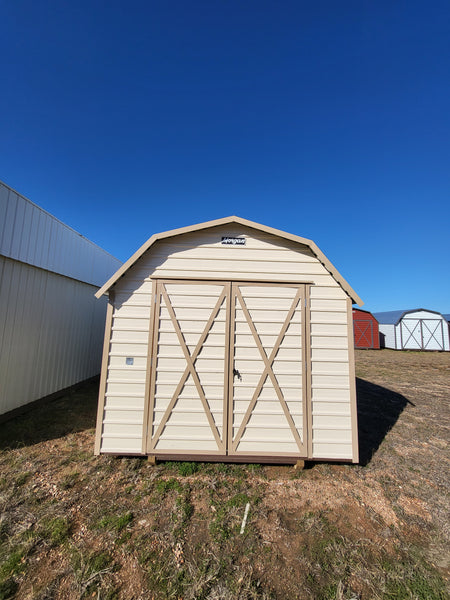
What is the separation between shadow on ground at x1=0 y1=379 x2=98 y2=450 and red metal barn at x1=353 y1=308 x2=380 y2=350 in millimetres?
23919

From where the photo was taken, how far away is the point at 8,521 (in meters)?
2.95

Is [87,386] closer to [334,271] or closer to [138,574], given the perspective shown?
[138,574]

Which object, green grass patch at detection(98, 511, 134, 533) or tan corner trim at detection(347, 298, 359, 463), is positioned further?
tan corner trim at detection(347, 298, 359, 463)

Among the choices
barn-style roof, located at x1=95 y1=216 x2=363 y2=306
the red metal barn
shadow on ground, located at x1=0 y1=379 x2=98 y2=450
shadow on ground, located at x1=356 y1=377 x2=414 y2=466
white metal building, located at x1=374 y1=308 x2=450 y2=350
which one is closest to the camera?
barn-style roof, located at x1=95 y1=216 x2=363 y2=306

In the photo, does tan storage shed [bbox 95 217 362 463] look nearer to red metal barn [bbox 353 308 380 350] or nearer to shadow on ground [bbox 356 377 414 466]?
shadow on ground [bbox 356 377 414 466]

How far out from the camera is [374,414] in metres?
6.81

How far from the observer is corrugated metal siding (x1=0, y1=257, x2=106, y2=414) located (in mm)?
5613

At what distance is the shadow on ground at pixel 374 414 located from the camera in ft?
16.7

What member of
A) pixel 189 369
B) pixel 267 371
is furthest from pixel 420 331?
pixel 189 369

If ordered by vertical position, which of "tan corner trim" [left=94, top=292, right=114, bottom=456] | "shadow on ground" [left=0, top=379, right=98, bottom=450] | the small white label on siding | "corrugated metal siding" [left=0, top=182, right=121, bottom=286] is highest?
"corrugated metal siding" [left=0, top=182, right=121, bottom=286]

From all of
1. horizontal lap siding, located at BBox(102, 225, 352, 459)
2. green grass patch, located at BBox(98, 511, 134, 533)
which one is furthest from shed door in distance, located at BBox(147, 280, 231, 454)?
green grass patch, located at BBox(98, 511, 134, 533)

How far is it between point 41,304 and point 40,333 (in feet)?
2.47

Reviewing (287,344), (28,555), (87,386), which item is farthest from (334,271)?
(87,386)

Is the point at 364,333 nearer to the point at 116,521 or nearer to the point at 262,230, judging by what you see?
the point at 262,230
